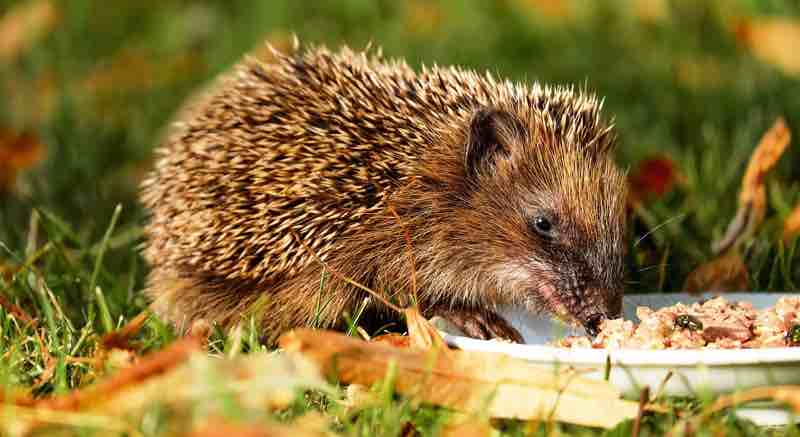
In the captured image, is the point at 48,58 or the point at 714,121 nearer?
the point at 714,121

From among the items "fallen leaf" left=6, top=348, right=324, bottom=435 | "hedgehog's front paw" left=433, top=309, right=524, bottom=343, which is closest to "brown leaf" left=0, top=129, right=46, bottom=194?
"hedgehog's front paw" left=433, top=309, right=524, bottom=343

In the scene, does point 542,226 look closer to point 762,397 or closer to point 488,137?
point 488,137

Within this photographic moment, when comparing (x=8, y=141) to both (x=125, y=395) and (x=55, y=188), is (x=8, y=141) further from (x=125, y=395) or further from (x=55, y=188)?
(x=125, y=395)

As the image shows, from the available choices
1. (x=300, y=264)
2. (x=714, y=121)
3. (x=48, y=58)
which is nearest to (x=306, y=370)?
(x=300, y=264)

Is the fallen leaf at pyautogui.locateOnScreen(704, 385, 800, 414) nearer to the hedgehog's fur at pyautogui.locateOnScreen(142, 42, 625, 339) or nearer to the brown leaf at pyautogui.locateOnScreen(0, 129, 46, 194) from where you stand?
the hedgehog's fur at pyautogui.locateOnScreen(142, 42, 625, 339)

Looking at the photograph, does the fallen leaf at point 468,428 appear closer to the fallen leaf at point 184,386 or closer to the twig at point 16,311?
the fallen leaf at point 184,386

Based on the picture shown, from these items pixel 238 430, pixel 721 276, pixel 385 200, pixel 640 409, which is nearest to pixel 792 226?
pixel 721 276
